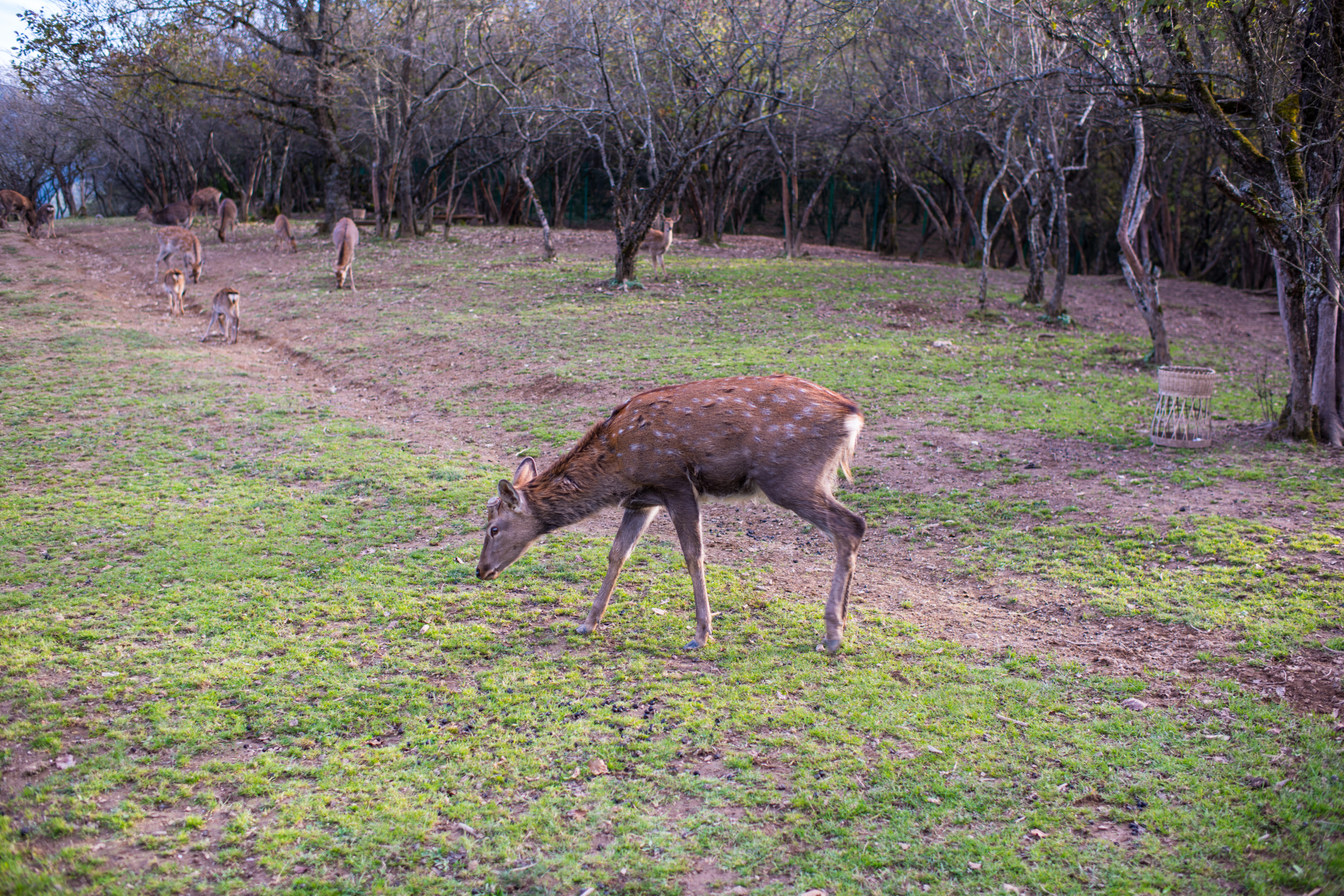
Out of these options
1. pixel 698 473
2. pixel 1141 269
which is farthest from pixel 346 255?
pixel 698 473

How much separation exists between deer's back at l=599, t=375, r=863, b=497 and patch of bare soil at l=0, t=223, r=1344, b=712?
1.26 metres

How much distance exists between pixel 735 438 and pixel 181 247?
19709 mm

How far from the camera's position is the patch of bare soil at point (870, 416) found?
19.8ft

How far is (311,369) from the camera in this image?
1402 cm

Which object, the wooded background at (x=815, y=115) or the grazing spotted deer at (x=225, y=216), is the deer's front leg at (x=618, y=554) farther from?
the grazing spotted deer at (x=225, y=216)

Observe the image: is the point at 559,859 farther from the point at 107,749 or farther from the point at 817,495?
the point at 817,495

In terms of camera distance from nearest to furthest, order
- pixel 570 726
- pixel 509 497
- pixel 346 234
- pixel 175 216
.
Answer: pixel 570 726 → pixel 509 497 → pixel 346 234 → pixel 175 216

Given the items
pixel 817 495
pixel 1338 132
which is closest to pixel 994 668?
pixel 817 495

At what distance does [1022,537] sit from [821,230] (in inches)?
1393

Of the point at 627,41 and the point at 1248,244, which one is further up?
the point at 627,41

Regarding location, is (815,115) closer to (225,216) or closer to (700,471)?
(225,216)

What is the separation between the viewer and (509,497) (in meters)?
6.15

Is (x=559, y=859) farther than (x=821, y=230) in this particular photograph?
No

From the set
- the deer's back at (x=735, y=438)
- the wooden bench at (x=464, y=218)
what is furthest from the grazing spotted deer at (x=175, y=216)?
the deer's back at (x=735, y=438)
